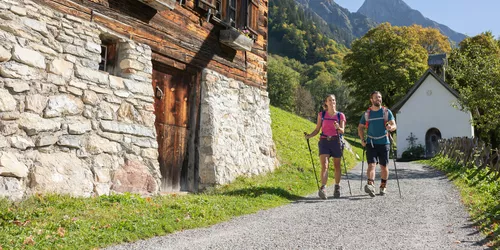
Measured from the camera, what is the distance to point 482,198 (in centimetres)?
747

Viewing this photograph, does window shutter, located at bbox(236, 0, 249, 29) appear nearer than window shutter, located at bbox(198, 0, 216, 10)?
No

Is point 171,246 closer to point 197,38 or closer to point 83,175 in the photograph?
point 83,175

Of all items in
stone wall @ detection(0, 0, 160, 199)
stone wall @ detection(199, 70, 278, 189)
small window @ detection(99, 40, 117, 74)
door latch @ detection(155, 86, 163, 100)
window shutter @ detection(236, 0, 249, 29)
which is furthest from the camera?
window shutter @ detection(236, 0, 249, 29)

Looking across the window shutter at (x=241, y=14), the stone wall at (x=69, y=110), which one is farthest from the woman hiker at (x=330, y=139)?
the window shutter at (x=241, y=14)

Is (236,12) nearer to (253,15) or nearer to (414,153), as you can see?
(253,15)

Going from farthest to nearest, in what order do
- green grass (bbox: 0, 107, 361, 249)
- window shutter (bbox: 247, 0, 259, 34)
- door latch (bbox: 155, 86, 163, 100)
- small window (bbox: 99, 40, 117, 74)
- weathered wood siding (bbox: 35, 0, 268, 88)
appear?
1. window shutter (bbox: 247, 0, 259, 34)
2. door latch (bbox: 155, 86, 163, 100)
3. small window (bbox: 99, 40, 117, 74)
4. weathered wood siding (bbox: 35, 0, 268, 88)
5. green grass (bbox: 0, 107, 361, 249)

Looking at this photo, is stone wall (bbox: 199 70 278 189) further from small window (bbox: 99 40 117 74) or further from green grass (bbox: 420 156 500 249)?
green grass (bbox: 420 156 500 249)

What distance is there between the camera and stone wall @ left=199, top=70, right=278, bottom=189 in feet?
29.7

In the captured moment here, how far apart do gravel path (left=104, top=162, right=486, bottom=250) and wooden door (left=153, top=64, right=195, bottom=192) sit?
8.63 feet

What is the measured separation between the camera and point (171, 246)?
4340mm

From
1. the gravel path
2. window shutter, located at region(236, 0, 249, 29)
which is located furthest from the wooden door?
the gravel path

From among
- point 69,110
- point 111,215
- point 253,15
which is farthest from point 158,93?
point 253,15

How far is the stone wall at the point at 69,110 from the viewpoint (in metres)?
5.28

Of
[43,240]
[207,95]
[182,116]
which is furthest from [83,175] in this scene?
[207,95]
